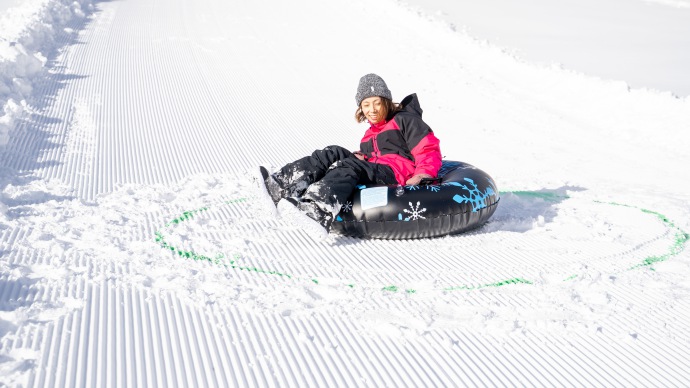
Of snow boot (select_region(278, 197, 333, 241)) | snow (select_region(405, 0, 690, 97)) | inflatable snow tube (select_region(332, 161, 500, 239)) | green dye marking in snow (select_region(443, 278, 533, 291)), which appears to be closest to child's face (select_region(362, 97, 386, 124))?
inflatable snow tube (select_region(332, 161, 500, 239))

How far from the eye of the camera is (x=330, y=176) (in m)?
3.67

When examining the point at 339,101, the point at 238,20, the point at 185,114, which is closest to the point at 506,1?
the point at 238,20

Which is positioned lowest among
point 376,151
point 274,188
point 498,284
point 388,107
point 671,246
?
point 671,246

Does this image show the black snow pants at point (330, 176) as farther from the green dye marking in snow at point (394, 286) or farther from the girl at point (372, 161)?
the green dye marking in snow at point (394, 286)

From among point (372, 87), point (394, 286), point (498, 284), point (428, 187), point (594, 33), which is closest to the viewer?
point (394, 286)

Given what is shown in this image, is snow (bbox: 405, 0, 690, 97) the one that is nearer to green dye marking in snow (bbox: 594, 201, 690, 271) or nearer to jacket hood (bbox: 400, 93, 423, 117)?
green dye marking in snow (bbox: 594, 201, 690, 271)

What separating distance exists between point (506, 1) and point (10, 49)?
12659 millimetres

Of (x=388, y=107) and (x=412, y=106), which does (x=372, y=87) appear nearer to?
(x=388, y=107)

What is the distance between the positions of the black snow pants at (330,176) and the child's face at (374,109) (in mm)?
261

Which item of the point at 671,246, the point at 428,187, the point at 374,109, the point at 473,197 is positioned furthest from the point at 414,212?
the point at 671,246

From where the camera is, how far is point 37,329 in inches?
92.4

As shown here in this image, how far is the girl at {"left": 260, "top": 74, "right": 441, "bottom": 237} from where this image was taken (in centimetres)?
361

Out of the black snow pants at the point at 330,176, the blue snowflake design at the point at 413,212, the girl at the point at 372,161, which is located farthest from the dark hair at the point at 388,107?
the blue snowflake design at the point at 413,212

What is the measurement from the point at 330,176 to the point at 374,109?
0.59m
